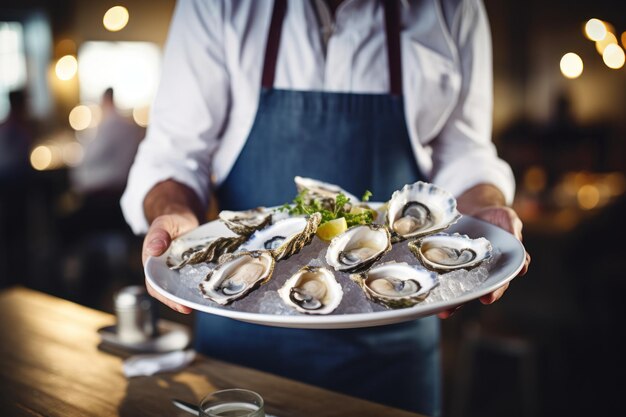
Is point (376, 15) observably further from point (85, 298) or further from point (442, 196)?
point (85, 298)

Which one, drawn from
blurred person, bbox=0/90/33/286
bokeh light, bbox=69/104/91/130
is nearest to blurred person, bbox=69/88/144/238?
blurred person, bbox=0/90/33/286

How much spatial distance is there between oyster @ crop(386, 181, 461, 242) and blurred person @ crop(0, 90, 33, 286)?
166 inches

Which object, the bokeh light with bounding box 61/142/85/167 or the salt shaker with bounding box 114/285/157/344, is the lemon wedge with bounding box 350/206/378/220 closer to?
the salt shaker with bounding box 114/285/157/344

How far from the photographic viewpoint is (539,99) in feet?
→ 17.2

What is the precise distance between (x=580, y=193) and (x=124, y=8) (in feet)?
13.6

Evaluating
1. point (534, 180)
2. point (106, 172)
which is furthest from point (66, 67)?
point (534, 180)

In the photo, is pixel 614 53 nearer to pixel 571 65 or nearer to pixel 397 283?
pixel 571 65

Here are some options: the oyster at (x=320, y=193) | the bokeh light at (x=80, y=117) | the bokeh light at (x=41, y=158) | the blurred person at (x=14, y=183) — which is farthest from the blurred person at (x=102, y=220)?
the oyster at (x=320, y=193)

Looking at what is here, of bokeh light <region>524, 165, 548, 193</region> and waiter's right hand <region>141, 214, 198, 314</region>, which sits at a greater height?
waiter's right hand <region>141, 214, 198, 314</region>

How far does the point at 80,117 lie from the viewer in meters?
6.91

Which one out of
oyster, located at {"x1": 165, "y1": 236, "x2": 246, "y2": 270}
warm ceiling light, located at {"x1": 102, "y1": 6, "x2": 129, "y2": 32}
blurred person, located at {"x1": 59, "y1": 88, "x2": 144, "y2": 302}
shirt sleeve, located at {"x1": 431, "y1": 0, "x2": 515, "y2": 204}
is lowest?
blurred person, located at {"x1": 59, "y1": 88, "x2": 144, "y2": 302}

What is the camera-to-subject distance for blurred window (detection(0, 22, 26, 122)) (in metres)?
6.91

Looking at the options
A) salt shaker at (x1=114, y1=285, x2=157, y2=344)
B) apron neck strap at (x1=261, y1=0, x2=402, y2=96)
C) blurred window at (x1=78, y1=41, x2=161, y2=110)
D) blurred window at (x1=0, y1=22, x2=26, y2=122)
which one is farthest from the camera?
blurred window at (x1=0, y1=22, x2=26, y2=122)

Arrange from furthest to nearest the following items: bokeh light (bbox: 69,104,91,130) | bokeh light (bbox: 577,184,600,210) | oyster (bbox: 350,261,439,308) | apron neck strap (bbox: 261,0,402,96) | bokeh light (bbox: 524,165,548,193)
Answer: bokeh light (bbox: 69,104,91,130), bokeh light (bbox: 524,165,548,193), bokeh light (bbox: 577,184,600,210), apron neck strap (bbox: 261,0,402,96), oyster (bbox: 350,261,439,308)
